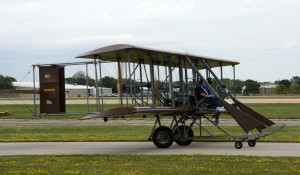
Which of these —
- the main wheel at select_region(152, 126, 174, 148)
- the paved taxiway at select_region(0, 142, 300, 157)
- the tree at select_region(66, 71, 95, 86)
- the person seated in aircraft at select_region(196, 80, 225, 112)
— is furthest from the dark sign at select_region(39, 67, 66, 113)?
the person seated in aircraft at select_region(196, 80, 225, 112)

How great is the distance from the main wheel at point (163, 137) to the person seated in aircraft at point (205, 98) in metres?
1.68

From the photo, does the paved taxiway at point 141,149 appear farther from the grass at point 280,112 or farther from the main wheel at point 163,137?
the grass at point 280,112

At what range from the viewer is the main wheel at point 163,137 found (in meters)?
15.2

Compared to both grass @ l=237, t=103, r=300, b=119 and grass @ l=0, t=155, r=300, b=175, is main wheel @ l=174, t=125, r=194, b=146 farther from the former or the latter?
grass @ l=237, t=103, r=300, b=119

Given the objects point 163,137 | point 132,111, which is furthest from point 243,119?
point 132,111

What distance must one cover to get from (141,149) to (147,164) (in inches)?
149

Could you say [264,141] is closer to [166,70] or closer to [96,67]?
[166,70]

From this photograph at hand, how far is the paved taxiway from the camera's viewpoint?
13.8 metres

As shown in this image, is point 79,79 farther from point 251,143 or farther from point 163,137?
point 251,143

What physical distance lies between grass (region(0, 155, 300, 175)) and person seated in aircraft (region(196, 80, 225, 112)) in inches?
125

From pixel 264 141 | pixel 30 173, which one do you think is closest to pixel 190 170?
pixel 30 173

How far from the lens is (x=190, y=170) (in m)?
10.2

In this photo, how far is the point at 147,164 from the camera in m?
11.3

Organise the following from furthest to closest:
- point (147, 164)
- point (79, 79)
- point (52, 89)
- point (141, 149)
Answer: point (79, 79), point (52, 89), point (141, 149), point (147, 164)
